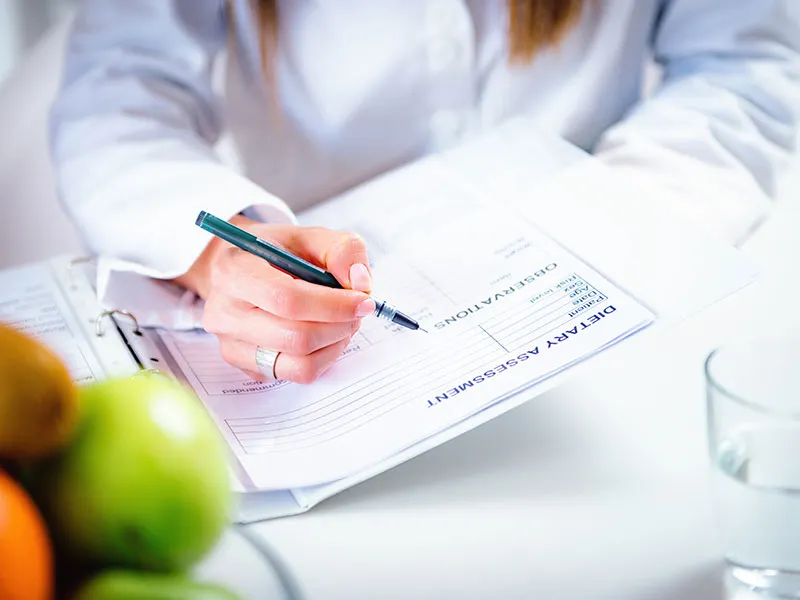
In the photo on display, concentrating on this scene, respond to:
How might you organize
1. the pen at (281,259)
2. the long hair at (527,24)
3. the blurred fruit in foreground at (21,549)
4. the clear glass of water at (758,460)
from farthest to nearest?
the long hair at (527,24), the pen at (281,259), the clear glass of water at (758,460), the blurred fruit in foreground at (21,549)

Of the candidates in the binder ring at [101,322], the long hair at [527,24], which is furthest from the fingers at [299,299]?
the long hair at [527,24]

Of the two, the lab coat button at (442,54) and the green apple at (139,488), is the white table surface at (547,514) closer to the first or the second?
the green apple at (139,488)

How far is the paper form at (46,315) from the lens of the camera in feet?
1.80

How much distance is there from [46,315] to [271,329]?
198 millimetres

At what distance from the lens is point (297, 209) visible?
0.90 m

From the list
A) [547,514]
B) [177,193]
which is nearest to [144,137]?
[177,193]

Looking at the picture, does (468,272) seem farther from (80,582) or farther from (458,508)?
(80,582)

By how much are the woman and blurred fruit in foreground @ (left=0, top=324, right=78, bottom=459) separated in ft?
0.85

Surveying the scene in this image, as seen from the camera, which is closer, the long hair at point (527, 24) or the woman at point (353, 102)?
the woman at point (353, 102)

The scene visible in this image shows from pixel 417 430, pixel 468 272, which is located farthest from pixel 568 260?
pixel 417 430

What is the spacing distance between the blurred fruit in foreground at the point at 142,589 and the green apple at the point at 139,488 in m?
0.01

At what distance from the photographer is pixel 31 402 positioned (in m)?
0.27

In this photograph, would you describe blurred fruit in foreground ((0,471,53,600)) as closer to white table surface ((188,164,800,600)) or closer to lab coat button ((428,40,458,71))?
white table surface ((188,164,800,600))

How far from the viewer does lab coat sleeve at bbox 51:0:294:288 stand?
2.05 feet
